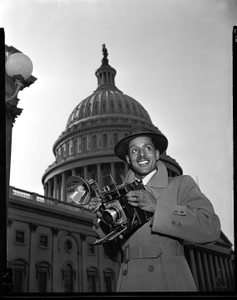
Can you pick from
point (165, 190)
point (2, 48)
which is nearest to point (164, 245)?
point (165, 190)

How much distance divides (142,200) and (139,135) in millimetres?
617

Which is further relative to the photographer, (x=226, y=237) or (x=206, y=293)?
(x=226, y=237)

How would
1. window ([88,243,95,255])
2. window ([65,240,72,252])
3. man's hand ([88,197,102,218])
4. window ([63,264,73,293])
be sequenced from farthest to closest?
window ([88,243,95,255])
window ([65,240,72,252])
window ([63,264,73,293])
man's hand ([88,197,102,218])

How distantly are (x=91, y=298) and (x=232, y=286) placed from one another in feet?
3.28

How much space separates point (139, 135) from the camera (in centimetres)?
291

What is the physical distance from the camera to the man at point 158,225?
101 inches

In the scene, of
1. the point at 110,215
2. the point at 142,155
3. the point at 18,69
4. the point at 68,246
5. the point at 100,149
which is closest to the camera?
the point at 110,215

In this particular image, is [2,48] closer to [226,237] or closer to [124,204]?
[124,204]

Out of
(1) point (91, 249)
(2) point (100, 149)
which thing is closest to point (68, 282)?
(2) point (100, 149)

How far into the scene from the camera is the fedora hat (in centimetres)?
290

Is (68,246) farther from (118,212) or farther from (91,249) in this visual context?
(118,212)

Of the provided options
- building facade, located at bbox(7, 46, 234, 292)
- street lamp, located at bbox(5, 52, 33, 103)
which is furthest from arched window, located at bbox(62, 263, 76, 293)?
street lamp, located at bbox(5, 52, 33, 103)

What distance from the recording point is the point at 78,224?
7000 mm

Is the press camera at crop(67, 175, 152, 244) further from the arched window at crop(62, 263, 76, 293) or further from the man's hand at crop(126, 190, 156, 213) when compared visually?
the arched window at crop(62, 263, 76, 293)
